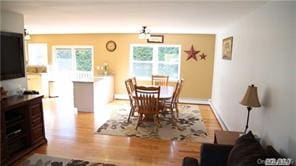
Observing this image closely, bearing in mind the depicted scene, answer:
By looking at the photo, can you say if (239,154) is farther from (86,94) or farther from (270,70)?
(86,94)

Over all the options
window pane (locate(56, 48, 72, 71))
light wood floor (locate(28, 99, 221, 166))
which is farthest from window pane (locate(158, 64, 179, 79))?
window pane (locate(56, 48, 72, 71))

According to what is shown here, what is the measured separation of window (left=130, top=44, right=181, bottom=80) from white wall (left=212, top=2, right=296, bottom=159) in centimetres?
323

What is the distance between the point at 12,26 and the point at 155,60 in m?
4.29

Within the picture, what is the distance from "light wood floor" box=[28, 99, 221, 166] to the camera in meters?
3.27

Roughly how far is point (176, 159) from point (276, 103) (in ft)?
5.32

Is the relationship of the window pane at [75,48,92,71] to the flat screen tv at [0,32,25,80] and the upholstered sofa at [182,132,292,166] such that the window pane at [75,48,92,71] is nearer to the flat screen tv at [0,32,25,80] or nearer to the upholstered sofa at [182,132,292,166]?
the flat screen tv at [0,32,25,80]

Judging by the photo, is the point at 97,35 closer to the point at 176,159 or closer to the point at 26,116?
the point at 26,116

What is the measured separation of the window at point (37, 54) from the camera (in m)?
7.64

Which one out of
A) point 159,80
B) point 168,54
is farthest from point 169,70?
point 159,80

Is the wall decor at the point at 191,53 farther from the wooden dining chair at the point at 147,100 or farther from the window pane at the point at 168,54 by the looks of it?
the wooden dining chair at the point at 147,100

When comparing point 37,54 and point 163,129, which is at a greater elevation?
point 37,54

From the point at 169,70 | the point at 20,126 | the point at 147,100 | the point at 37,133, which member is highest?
the point at 169,70

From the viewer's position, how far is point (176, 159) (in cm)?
328

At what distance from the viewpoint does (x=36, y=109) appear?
3523 millimetres
